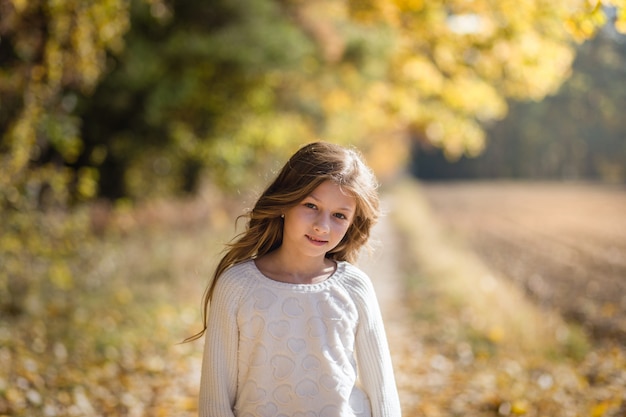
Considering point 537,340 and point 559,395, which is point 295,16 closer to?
point 537,340

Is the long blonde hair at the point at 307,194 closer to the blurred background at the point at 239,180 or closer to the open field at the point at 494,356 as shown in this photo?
the blurred background at the point at 239,180

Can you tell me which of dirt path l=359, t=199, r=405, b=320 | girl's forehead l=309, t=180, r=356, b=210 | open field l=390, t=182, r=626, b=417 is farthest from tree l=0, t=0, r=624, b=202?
girl's forehead l=309, t=180, r=356, b=210

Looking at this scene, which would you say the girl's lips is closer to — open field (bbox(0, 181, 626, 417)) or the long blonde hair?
the long blonde hair

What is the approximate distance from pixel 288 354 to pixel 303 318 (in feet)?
0.43

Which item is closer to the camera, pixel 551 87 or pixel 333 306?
pixel 333 306

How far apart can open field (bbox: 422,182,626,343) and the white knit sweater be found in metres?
5.33

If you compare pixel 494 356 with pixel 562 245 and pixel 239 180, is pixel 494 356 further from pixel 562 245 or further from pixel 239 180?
pixel 562 245

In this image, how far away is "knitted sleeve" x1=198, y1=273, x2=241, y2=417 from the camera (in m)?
2.35

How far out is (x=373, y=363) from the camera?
246 centimetres

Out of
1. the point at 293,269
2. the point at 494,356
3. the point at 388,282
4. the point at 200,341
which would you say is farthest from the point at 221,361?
the point at 388,282

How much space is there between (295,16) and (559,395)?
7621 mm

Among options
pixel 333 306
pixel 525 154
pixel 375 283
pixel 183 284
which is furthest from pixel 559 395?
pixel 525 154

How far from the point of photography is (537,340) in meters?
6.27

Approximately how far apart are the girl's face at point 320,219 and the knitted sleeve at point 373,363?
0.69ft
